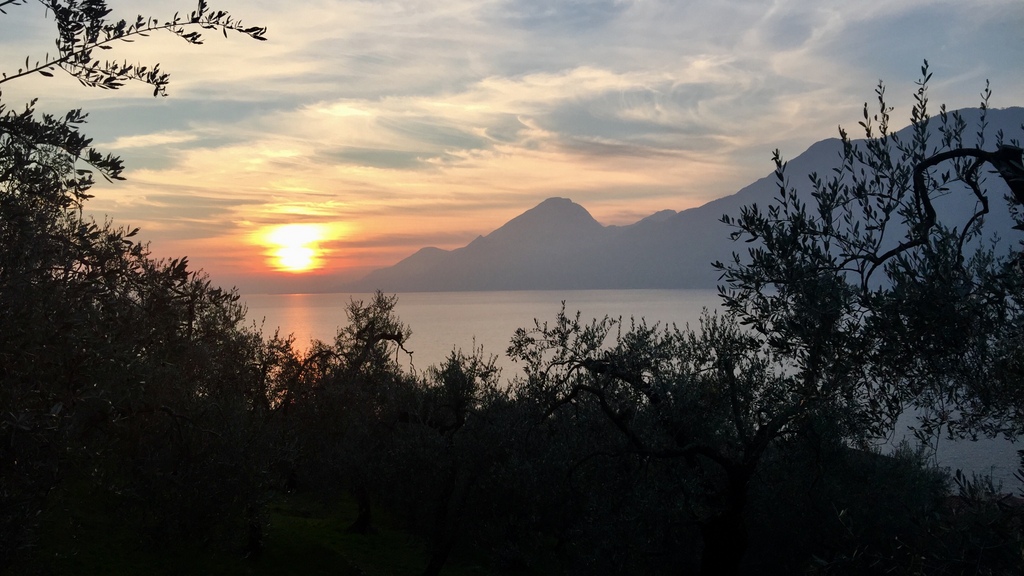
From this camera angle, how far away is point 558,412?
75.2ft

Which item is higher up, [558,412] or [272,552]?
[558,412]

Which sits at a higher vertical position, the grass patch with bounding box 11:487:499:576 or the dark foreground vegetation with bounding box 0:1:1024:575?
the dark foreground vegetation with bounding box 0:1:1024:575

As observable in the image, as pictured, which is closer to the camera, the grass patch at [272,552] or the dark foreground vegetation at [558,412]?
the dark foreground vegetation at [558,412]

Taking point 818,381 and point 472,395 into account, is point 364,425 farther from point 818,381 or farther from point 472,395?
point 818,381

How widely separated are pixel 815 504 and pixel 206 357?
63.6 ft

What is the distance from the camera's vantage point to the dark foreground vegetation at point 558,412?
29.8ft

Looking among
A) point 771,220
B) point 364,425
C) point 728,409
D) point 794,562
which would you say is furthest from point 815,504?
point 364,425

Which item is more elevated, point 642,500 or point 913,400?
point 913,400

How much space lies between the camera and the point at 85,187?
Answer: 35.6 ft

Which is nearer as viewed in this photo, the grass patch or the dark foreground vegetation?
the dark foreground vegetation

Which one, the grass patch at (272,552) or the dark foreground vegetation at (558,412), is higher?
the dark foreground vegetation at (558,412)

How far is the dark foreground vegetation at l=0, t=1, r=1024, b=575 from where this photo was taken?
9.09 m

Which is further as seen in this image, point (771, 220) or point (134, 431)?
point (134, 431)

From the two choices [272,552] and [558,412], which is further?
[272,552]
